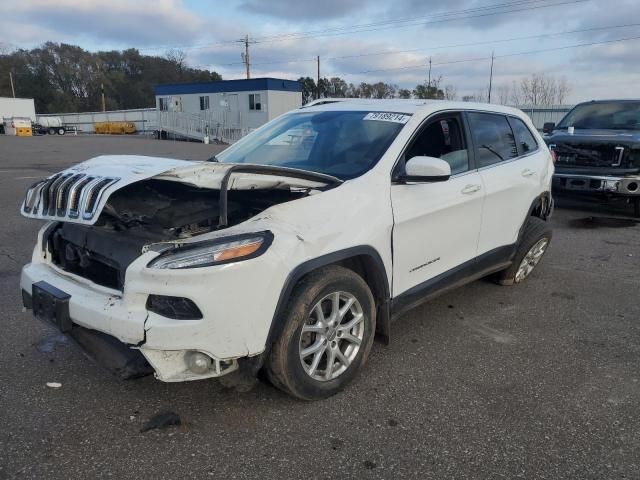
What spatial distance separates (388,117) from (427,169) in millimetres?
720

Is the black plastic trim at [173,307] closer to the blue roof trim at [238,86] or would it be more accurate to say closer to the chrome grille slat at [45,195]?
the chrome grille slat at [45,195]

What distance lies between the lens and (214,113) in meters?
44.7

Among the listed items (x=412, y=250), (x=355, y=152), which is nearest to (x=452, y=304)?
(x=412, y=250)

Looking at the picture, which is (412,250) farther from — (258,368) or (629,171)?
(629,171)

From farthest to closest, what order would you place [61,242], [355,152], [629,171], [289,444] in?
[629,171], [355,152], [61,242], [289,444]

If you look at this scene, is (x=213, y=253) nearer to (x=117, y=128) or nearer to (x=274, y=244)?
(x=274, y=244)

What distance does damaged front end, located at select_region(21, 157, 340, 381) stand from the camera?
248cm

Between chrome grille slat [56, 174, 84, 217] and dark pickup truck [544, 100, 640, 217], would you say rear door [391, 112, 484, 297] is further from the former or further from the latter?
dark pickup truck [544, 100, 640, 217]

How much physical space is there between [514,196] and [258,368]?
299cm

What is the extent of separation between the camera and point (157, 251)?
2572 millimetres

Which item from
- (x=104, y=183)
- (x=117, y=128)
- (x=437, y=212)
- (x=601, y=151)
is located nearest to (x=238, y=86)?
(x=117, y=128)

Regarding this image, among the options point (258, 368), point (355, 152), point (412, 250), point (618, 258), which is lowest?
point (618, 258)

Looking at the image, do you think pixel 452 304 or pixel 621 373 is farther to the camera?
pixel 452 304

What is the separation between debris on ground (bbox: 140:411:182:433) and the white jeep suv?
0.39 meters
